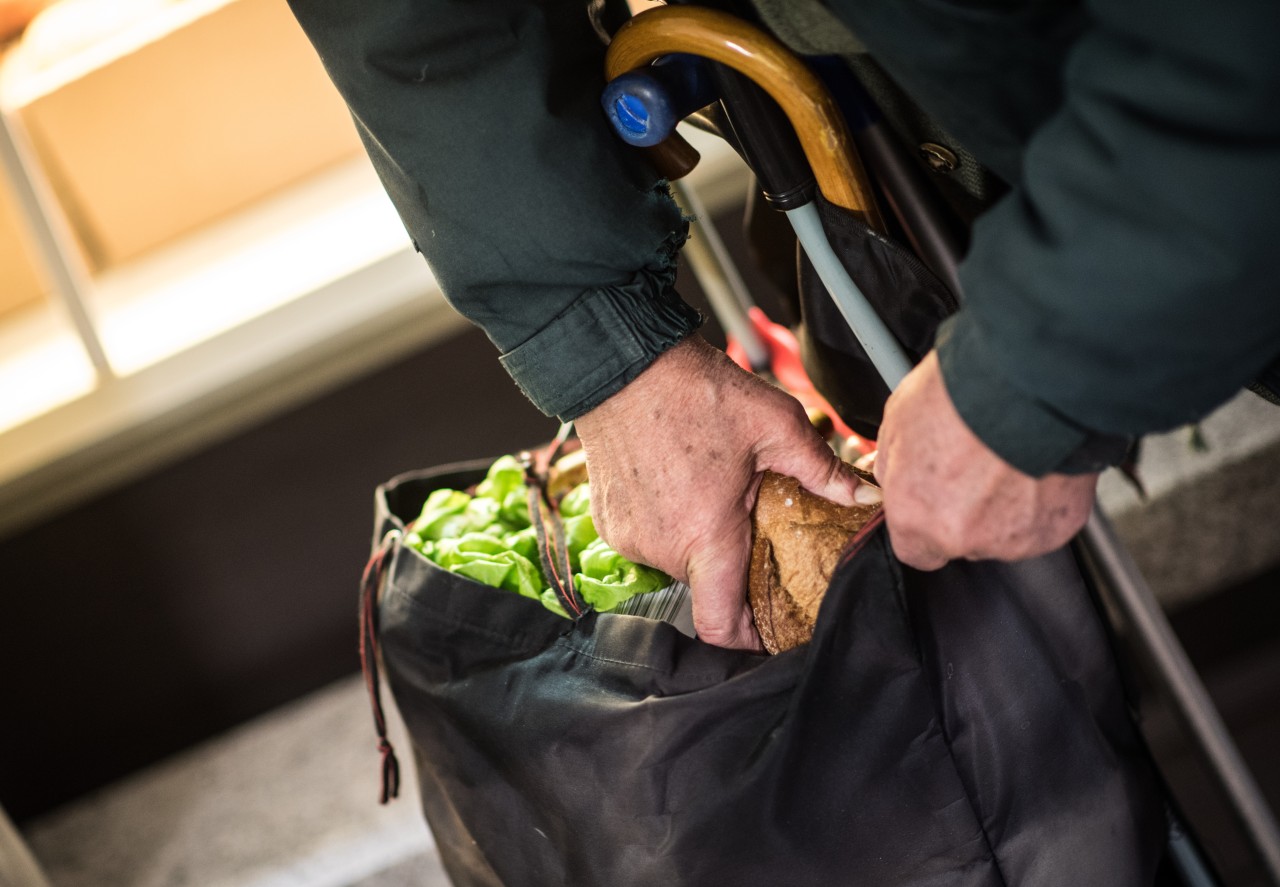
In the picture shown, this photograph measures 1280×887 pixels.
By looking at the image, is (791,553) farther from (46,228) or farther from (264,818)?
(46,228)

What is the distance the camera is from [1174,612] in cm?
158

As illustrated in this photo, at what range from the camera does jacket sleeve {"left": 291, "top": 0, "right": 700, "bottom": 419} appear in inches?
30.0

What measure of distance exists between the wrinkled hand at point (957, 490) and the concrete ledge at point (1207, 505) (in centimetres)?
93

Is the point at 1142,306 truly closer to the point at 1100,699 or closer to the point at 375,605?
the point at 1100,699

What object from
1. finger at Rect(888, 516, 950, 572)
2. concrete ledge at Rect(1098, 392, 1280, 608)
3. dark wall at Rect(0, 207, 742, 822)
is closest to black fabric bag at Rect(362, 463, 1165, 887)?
finger at Rect(888, 516, 950, 572)

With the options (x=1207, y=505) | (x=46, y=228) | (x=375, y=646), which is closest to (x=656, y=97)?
(x=375, y=646)

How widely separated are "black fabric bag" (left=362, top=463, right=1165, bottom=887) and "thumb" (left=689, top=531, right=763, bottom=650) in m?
0.02

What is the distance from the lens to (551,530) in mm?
914

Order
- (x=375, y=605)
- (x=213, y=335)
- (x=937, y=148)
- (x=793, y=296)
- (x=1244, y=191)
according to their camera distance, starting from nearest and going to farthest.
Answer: (x=1244, y=191)
(x=937, y=148)
(x=375, y=605)
(x=793, y=296)
(x=213, y=335)

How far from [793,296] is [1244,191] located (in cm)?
61

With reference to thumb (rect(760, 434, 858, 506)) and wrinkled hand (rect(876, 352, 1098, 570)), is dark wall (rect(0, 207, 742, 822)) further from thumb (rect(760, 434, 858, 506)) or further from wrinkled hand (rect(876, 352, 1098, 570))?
wrinkled hand (rect(876, 352, 1098, 570))

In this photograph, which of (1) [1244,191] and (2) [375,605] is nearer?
(1) [1244,191]

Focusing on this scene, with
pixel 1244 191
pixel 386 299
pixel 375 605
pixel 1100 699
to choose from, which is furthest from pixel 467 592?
pixel 386 299

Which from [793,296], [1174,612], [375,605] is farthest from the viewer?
[1174,612]
